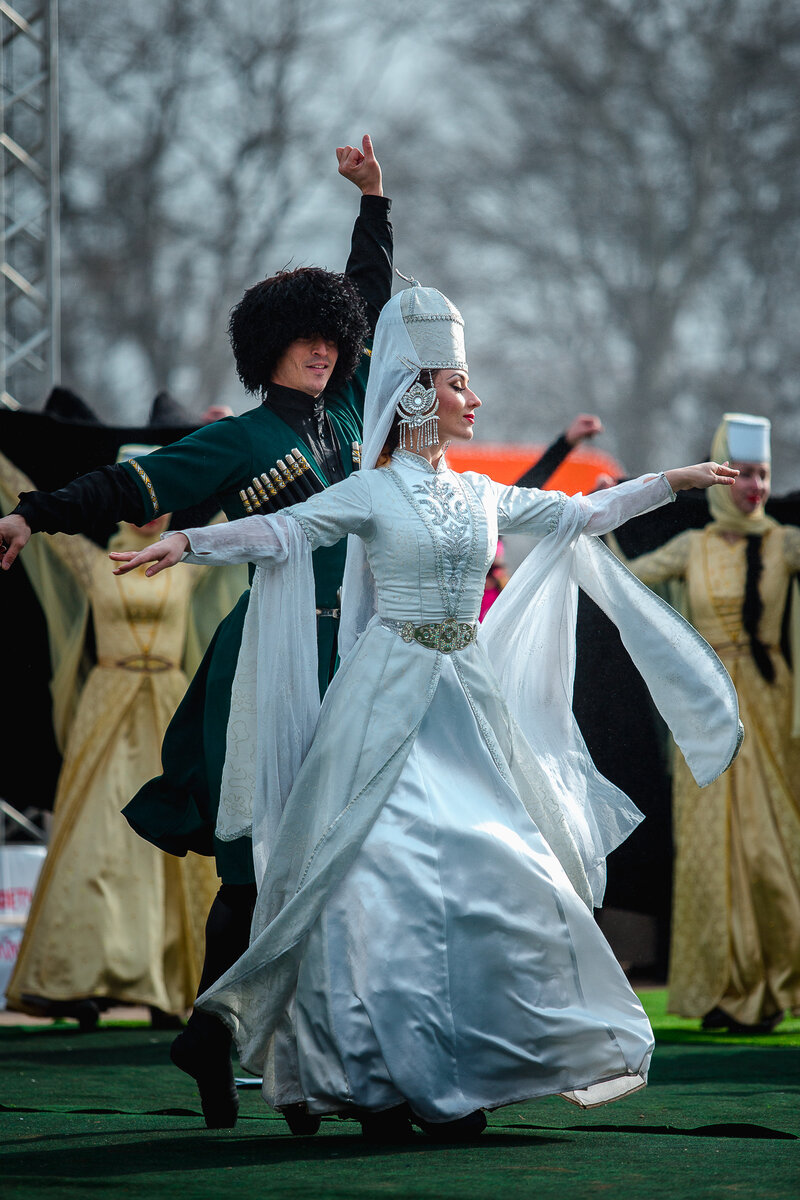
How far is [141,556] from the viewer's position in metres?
3.13

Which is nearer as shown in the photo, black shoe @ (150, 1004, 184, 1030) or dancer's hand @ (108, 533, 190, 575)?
dancer's hand @ (108, 533, 190, 575)

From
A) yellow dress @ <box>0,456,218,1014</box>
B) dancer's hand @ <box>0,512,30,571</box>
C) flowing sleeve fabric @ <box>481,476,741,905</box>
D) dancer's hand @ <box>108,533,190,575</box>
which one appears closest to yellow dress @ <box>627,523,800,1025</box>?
yellow dress @ <box>0,456,218,1014</box>

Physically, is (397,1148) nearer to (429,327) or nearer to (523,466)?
(429,327)

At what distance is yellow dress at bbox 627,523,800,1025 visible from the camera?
571 cm

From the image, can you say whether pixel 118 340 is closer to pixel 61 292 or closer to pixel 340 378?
pixel 61 292

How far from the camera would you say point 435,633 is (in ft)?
11.4

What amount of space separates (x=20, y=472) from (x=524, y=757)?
2778mm

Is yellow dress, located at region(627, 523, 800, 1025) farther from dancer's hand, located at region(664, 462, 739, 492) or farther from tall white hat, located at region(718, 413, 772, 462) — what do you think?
dancer's hand, located at region(664, 462, 739, 492)

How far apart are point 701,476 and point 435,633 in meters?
0.70

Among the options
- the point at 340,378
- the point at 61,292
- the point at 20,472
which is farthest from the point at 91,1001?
the point at 61,292

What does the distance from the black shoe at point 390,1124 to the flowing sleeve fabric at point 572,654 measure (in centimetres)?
66

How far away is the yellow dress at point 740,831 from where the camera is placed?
18.7 ft

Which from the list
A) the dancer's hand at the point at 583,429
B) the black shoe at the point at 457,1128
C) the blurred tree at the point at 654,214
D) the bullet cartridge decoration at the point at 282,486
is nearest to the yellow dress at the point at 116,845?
the dancer's hand at the point at 583,429

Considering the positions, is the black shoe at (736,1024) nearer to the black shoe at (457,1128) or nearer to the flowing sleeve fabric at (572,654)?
the flowing sleeve fabric at (572,654)
